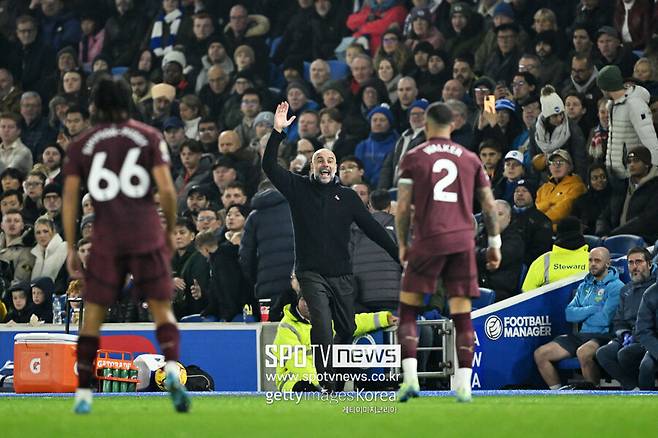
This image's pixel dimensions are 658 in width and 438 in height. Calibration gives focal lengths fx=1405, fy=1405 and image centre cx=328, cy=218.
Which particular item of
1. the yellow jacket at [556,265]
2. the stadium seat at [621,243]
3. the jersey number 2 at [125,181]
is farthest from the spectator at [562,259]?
the jersey number 2 at [125,181]

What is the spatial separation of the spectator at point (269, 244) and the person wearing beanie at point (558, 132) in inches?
129

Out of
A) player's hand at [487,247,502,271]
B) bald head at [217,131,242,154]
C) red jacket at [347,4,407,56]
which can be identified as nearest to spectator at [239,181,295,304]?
bald head at [217,131,242,154]

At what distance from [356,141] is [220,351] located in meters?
4.77

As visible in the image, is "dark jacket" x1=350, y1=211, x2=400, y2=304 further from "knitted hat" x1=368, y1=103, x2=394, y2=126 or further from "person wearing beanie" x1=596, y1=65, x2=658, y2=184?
"knitted hat" x1=368, y1=103, x2=394, y2=126

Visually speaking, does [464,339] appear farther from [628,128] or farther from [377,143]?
[377,143]

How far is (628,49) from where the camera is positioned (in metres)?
17.2

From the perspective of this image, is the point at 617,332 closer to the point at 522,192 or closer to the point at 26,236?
the point at 522,192

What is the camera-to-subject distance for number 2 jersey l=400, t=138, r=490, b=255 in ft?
34.1

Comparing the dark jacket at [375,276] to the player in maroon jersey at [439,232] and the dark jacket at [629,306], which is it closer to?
the dark jacket at [629,306]

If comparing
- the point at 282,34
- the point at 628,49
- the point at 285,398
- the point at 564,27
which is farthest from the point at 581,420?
the point at 282,34

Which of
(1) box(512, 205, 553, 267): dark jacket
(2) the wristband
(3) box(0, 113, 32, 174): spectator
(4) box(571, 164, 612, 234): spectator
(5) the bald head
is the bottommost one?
(2) the wristband

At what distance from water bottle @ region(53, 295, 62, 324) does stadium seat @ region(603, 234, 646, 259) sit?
648 cm

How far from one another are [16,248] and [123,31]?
248 inches

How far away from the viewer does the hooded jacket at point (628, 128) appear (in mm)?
15812
